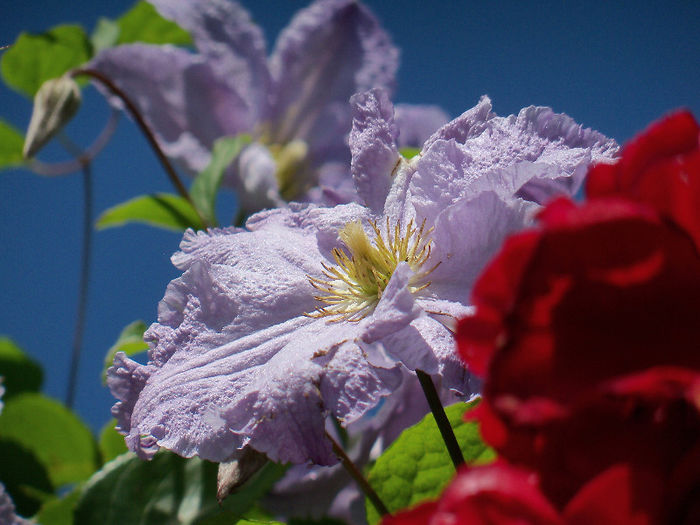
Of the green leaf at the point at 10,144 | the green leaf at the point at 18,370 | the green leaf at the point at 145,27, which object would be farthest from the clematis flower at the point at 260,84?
the green leaf at the point at 18,370

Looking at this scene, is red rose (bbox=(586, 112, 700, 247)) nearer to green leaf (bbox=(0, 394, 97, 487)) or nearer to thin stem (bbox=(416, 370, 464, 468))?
thin stem (bbox=(416, 370, 464, 468))

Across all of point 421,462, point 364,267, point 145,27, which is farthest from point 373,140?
point 145,27

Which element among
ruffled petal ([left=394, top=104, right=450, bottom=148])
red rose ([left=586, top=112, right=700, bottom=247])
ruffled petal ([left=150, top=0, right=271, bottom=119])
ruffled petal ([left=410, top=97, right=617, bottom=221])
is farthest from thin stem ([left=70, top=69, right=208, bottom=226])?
red rose ([left=586, top=112, right=700, bottom=247])

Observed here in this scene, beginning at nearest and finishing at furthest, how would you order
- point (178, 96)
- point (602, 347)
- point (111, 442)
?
1. point (602, 347)
2. point (111, 442)
3. point (178, 96)

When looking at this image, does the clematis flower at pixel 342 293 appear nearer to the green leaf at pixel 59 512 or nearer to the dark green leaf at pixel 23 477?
the green leaf at pixel 59 512

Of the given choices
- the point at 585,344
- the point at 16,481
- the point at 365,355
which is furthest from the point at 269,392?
the point at 16,481

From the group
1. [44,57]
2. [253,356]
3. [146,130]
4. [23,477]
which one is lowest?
[23,477]

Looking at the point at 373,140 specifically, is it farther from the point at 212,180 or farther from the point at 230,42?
the point at 230,42
